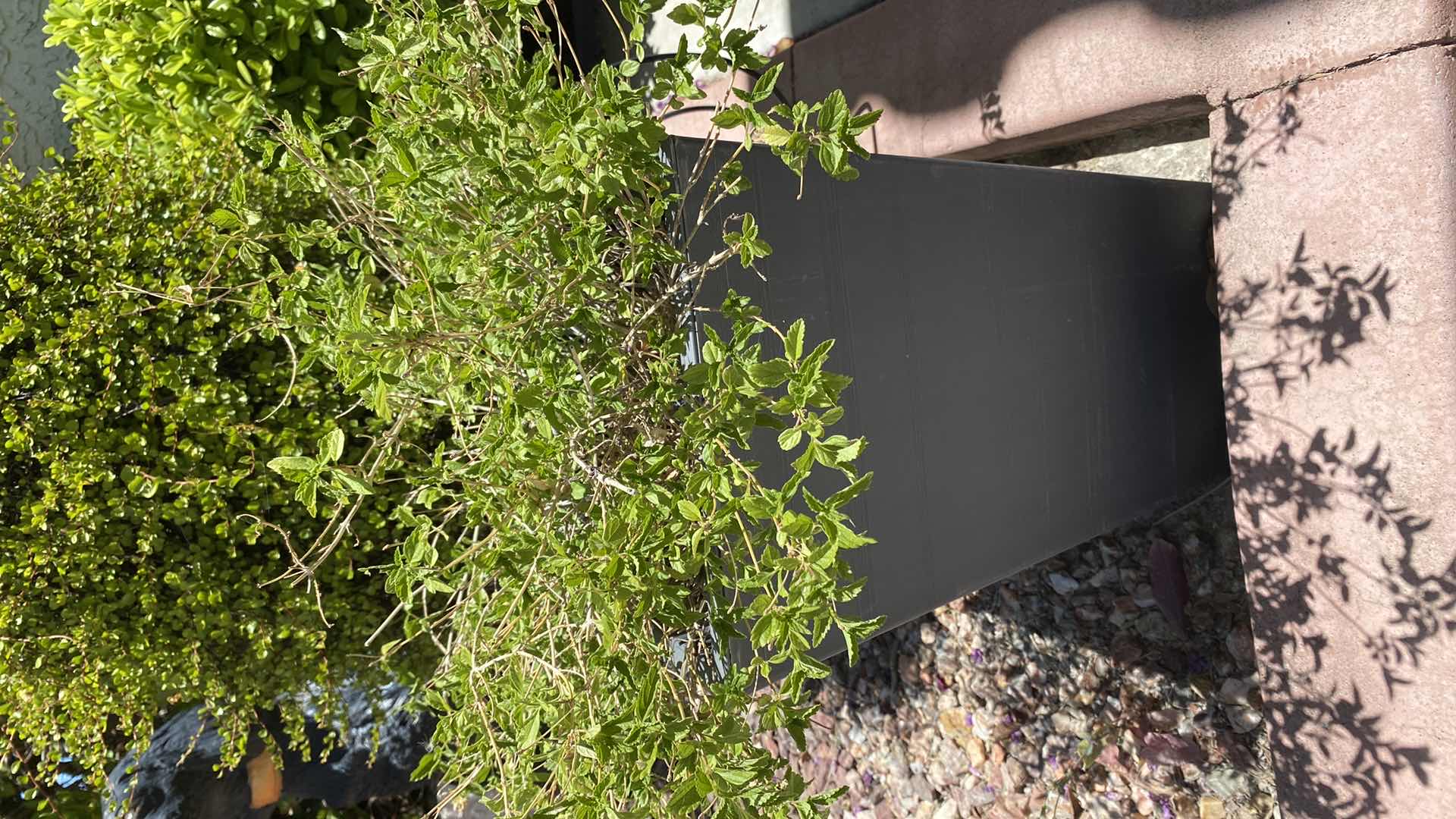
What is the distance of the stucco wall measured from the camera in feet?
11.8

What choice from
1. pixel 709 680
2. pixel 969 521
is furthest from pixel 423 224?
pixel 969 521

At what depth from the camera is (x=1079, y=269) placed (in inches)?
83.2

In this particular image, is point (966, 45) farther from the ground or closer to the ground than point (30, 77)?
closer to the ground

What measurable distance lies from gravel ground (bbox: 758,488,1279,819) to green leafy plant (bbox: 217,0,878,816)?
4.85ft

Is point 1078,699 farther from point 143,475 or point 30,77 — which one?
point 30,77

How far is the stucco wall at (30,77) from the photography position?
142 inches

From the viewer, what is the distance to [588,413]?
1.27 metres

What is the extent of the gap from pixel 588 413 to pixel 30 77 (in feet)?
12.4

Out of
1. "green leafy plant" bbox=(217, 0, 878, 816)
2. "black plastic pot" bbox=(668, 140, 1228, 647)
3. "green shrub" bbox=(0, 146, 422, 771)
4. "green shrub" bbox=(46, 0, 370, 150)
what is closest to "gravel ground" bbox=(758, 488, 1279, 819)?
"black plastic pot" bbox=(668, 140, 1228, 647)

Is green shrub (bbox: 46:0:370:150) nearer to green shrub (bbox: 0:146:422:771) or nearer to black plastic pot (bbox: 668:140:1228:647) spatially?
green shrub (bbox: 0:146:422:771)

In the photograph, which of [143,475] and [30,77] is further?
[30,77]

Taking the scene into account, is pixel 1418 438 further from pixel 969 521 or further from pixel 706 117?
pixel 706 117

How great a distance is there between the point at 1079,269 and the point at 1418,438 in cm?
74

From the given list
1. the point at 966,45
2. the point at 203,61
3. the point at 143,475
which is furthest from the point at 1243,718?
the point at 203,61
